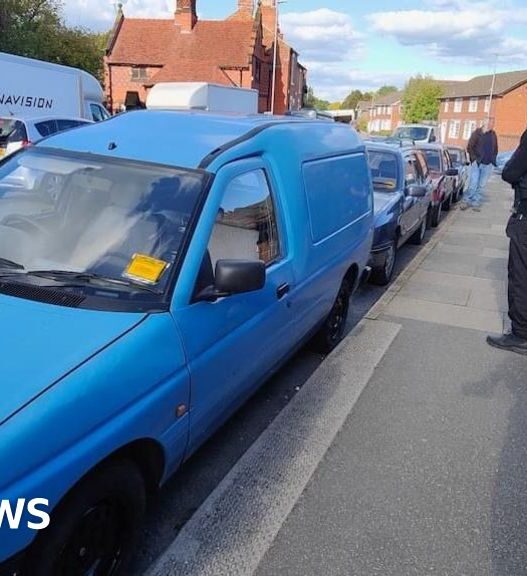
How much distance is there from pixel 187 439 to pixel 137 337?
654 millimetres

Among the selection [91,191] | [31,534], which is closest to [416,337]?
[91,191]

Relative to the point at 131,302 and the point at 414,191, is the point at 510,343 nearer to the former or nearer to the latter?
the point at 414,191

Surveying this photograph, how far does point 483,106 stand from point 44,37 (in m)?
54.1

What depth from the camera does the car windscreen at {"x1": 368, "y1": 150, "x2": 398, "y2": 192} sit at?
26.6ft

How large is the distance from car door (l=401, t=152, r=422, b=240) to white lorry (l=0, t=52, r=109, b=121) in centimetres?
1017

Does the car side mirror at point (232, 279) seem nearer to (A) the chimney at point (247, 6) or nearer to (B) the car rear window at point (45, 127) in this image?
(B) the car rear window at point (45, 127)

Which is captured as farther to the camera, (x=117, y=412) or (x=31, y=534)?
(x=117, y=412)

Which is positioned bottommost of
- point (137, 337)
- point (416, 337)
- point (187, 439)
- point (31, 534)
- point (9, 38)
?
point (416, 337)

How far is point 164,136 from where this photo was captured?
301 cm

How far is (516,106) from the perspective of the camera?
6481 centimetres

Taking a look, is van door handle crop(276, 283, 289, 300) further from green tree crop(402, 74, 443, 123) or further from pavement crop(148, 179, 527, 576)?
green tree crop(402, 74, 443, 123)

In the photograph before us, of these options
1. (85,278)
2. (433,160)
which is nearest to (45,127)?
(433,160)

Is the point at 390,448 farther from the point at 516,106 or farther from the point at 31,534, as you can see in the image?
the point at 516,106

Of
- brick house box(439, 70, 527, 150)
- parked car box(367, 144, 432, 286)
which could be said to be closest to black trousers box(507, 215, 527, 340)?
parked car box(367, 144, 432, 286)
